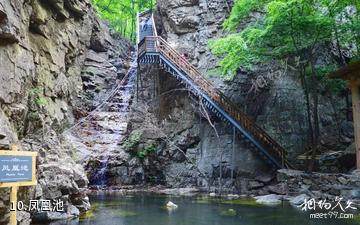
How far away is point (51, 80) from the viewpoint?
15.1 meters

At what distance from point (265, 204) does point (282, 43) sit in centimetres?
722

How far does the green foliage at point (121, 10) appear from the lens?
3198 cm

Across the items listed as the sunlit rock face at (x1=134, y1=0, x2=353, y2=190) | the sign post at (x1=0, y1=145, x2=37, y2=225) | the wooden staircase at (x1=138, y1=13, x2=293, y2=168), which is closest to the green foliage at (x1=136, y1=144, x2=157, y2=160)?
the sunlit rock face at (x1=134, y1=0, x2=353, y2=190)

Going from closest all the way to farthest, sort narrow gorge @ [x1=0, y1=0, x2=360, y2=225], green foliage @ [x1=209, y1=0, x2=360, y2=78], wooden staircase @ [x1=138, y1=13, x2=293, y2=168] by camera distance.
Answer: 1. narrow gorge @ [x1=0, y1=0, x2=360, y2=225]
2. green foliage @ [x1=209, y1=0, x2=360, y2=78]
3. wooden staircase @ [x1=138, y1=13, x2=293, y2=168]

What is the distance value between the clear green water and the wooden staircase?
12.1 feet

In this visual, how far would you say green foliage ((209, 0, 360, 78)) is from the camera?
1376 centimetres

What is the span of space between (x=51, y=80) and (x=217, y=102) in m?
7.43

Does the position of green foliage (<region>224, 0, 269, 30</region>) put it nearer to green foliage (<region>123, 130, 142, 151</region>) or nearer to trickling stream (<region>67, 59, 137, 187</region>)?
green foliage (<region>123, 130, 142, 151</region>)

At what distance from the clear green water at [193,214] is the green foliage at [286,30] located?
6.55 meters

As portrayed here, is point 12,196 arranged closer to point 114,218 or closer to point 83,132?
point 114,218

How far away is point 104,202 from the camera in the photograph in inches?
484

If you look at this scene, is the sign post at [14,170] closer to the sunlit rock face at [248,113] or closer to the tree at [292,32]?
the tree at [292,32]

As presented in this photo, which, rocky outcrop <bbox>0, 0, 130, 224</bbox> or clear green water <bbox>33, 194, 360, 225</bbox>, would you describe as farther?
rocky outcrop <bbox>0, 0, 130, 224</bbox>

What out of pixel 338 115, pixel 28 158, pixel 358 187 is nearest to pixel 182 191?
pixel 358 187
